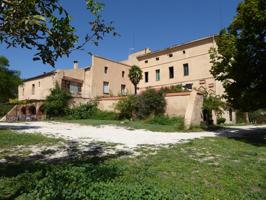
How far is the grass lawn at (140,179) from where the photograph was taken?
4074mm

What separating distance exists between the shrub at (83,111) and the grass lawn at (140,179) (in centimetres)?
2144

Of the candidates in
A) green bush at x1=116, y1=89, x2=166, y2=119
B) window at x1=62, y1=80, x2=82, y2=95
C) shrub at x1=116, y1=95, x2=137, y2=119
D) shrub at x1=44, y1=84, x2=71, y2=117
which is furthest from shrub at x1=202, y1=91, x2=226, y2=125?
window at x1=62, y1=80, x2=82, y2=95

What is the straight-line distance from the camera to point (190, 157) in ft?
24.5

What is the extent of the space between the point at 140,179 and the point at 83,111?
24214 mm

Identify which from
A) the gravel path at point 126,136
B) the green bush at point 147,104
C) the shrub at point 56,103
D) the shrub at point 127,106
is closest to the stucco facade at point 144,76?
the shrub at point 56,103

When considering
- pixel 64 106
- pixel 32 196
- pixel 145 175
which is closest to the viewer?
pixel 32 196

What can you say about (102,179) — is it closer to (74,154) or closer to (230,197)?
(230,197)

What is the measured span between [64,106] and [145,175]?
24565 millimetres

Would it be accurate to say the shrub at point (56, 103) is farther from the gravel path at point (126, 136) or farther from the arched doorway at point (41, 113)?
the gravel path at point (126, 136)

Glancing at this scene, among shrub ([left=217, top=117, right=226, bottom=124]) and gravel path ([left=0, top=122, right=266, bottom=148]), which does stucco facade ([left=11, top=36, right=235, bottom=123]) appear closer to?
shrub ([left=217, top=117, right=226, bottom=124])

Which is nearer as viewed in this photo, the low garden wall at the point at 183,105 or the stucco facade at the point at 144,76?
the low garden wall at the point at 183,105

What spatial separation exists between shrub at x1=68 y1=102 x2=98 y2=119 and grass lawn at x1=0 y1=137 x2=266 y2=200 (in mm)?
21445

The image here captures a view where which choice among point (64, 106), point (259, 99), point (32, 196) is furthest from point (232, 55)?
point (64, 106)

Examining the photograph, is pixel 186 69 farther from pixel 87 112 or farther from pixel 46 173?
pixel 46 173
